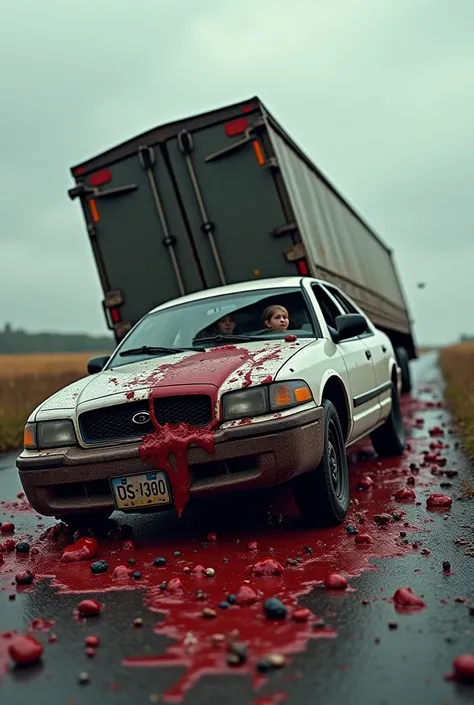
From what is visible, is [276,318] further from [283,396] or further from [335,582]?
[335,582]

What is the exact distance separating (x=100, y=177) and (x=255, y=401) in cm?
580

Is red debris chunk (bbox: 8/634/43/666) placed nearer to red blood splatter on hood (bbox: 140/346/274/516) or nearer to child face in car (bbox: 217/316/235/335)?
red blood splatter on hood (bbox: 140/346/274/516)

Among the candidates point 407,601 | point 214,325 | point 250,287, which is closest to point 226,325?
point 214,325

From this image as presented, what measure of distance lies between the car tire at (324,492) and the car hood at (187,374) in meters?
0.52

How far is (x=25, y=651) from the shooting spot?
2.94 metres

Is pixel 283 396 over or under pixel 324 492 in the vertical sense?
over

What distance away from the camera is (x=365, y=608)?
3365 millimetres

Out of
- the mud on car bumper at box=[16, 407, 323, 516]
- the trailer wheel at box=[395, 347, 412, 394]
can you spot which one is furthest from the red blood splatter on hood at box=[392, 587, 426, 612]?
the trailer wheel at box=[395, 347, 412, 394]

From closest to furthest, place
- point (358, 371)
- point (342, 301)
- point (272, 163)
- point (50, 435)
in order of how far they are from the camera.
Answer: point (50, 435) → point (358, 371) → point (342, 301) → point (272, 163)

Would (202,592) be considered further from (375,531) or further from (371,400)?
(371,400)

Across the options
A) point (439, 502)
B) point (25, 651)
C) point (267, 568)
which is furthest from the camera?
point (439, 502)

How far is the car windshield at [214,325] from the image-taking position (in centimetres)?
577

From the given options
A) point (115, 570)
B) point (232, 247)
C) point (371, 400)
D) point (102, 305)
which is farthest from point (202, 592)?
point (102, 305)

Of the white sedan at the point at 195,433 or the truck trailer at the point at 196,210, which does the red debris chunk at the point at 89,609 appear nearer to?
the white sedan at the point at 195,433
